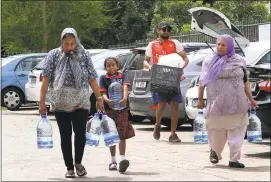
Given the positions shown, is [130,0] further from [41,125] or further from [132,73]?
[41,125]

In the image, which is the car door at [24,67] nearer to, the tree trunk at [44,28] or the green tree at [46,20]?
the green tree at [46,20]

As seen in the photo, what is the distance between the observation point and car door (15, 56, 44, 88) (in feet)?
72.7

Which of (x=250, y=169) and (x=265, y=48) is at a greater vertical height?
(x=265, y=48)

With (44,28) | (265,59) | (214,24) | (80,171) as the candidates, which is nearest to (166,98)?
(214,24)

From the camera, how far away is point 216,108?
9.43m

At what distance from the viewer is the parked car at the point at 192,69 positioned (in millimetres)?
12781

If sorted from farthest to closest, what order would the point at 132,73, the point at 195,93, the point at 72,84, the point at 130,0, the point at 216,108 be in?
the point at 130,0, the point at 132,73, the point at 195,93, the point at 216,108, the point at 72,84

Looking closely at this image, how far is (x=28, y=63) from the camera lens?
73.8ft

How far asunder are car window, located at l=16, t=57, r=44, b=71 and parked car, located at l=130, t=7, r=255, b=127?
778cm

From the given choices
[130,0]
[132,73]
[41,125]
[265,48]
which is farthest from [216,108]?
[130,0]

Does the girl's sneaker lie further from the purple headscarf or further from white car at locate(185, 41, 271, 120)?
white car at locate(185, 41, 271, 120)

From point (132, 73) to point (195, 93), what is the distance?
2.55 metres

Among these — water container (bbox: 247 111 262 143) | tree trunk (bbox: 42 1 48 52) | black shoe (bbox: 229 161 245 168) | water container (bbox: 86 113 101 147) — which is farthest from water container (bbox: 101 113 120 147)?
tree trunk (bbox: 42 1 48 52)

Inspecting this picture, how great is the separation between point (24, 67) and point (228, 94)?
1376cm
